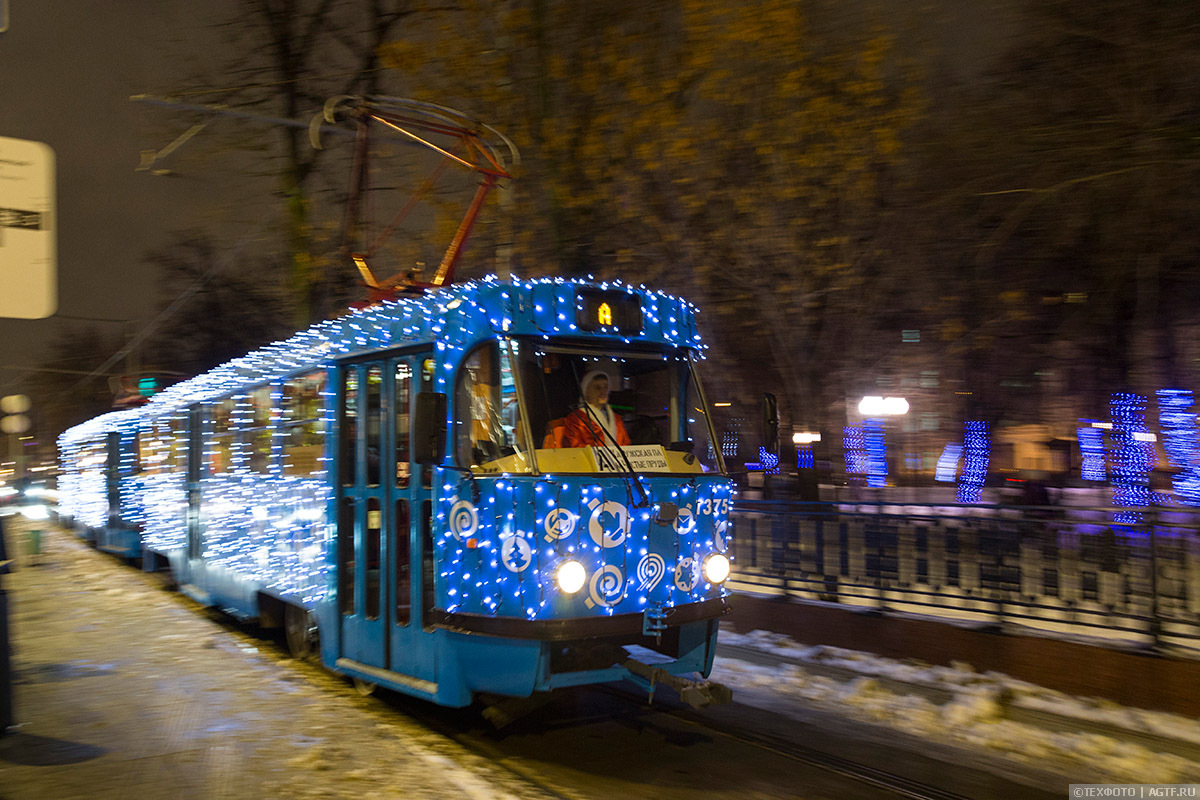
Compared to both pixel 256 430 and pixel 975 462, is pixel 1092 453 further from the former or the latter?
pixel 256 430

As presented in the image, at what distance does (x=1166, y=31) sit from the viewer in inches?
416

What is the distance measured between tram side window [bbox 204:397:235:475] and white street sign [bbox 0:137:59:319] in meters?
7.32

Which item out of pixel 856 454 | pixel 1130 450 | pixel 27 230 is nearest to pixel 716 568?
pixel 27 230

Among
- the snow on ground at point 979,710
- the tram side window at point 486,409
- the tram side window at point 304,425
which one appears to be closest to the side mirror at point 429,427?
the tram side window at point 486,409

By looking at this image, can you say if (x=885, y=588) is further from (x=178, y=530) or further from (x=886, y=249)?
(x=178, y=530)

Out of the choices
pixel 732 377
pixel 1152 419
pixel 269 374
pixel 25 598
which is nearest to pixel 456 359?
pixel 269 374

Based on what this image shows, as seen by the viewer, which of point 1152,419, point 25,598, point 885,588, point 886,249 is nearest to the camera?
point 885,588

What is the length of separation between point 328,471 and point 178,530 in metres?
7.45

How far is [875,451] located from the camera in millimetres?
45562

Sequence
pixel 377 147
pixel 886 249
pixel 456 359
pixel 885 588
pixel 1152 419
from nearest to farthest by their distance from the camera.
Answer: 1. pixel 456 359
2. pixel 885 588
3. pixel 377 147
4. pixel 886 249
5. pixel 1152 419

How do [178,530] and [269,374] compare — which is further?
[178,530]

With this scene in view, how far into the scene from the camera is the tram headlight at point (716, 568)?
729cm

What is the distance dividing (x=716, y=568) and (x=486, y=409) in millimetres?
2148

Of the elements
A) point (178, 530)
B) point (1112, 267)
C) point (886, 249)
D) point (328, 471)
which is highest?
point (886, 249)
